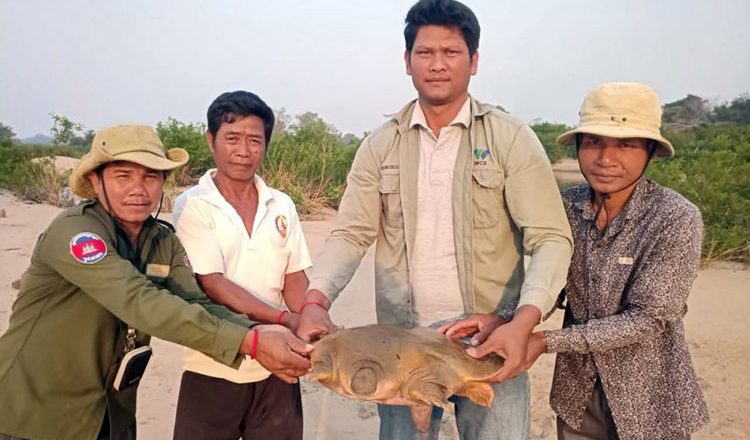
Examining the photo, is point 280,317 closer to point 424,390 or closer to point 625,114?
point 424,390

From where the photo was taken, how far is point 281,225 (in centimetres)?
285

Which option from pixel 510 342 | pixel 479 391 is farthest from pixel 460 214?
pixel 479 391

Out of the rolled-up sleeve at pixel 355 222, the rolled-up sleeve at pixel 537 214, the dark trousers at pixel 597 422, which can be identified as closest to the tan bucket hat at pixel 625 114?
the rolled-up sleeve at pixel 537 214

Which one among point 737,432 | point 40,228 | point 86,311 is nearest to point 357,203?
point 86,311

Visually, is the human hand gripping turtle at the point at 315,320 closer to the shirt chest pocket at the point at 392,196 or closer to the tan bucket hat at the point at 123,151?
the shirt chest pocket at the point at 392,196

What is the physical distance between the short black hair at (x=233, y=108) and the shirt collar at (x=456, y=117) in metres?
0.83

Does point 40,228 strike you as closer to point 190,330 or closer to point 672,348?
point 190,330

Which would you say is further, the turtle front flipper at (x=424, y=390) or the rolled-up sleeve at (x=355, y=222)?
the rolled-up sleeve at (x=355, y=222)

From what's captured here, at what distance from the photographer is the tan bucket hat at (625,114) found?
Result: 6.90ft

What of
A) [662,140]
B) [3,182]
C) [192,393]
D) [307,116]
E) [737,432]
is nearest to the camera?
[662,140]

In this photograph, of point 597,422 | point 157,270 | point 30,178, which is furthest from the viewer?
point 30,178

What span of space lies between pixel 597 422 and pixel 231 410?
5.00 ft

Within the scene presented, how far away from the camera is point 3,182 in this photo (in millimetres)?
13656

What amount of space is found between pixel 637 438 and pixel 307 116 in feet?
55.7
